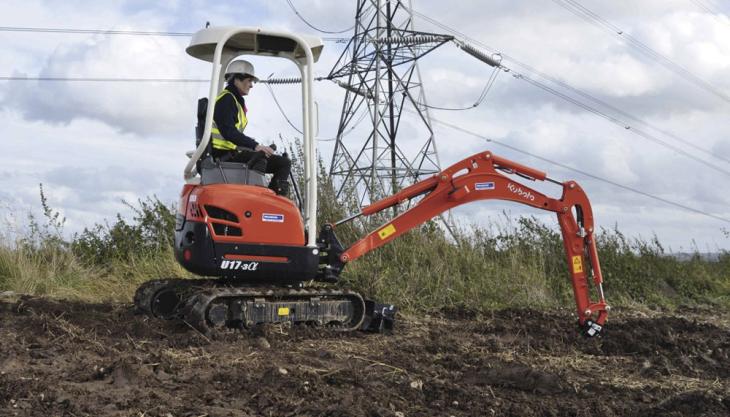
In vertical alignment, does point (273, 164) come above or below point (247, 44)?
below

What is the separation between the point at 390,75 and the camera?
64.8 feet

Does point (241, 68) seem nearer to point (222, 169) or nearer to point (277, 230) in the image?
point (222, 169)

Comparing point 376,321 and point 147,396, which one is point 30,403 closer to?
point 147,396

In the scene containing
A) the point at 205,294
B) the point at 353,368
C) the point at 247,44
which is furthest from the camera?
the point at 247,44

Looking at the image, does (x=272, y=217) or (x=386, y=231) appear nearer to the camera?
(x=272, y=217)

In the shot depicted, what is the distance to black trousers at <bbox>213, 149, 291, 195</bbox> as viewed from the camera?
777 centimetres

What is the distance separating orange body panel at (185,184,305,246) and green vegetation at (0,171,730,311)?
292 cm

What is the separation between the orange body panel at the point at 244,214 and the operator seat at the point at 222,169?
0.11 metres

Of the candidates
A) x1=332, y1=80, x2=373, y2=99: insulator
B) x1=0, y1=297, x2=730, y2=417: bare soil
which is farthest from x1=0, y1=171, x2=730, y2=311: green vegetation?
x1=332, y1=80, x2=373, y2=99: insulator

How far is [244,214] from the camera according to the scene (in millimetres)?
7602

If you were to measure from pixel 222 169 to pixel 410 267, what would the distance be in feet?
13.2

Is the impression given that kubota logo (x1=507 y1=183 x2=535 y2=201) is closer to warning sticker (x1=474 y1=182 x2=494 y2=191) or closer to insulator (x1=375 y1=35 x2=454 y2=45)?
warning sticker (x1=474 y1=182 x2=494 y2=191)

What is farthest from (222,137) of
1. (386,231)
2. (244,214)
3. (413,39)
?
(413,39)

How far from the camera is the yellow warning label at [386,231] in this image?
8.45 m
